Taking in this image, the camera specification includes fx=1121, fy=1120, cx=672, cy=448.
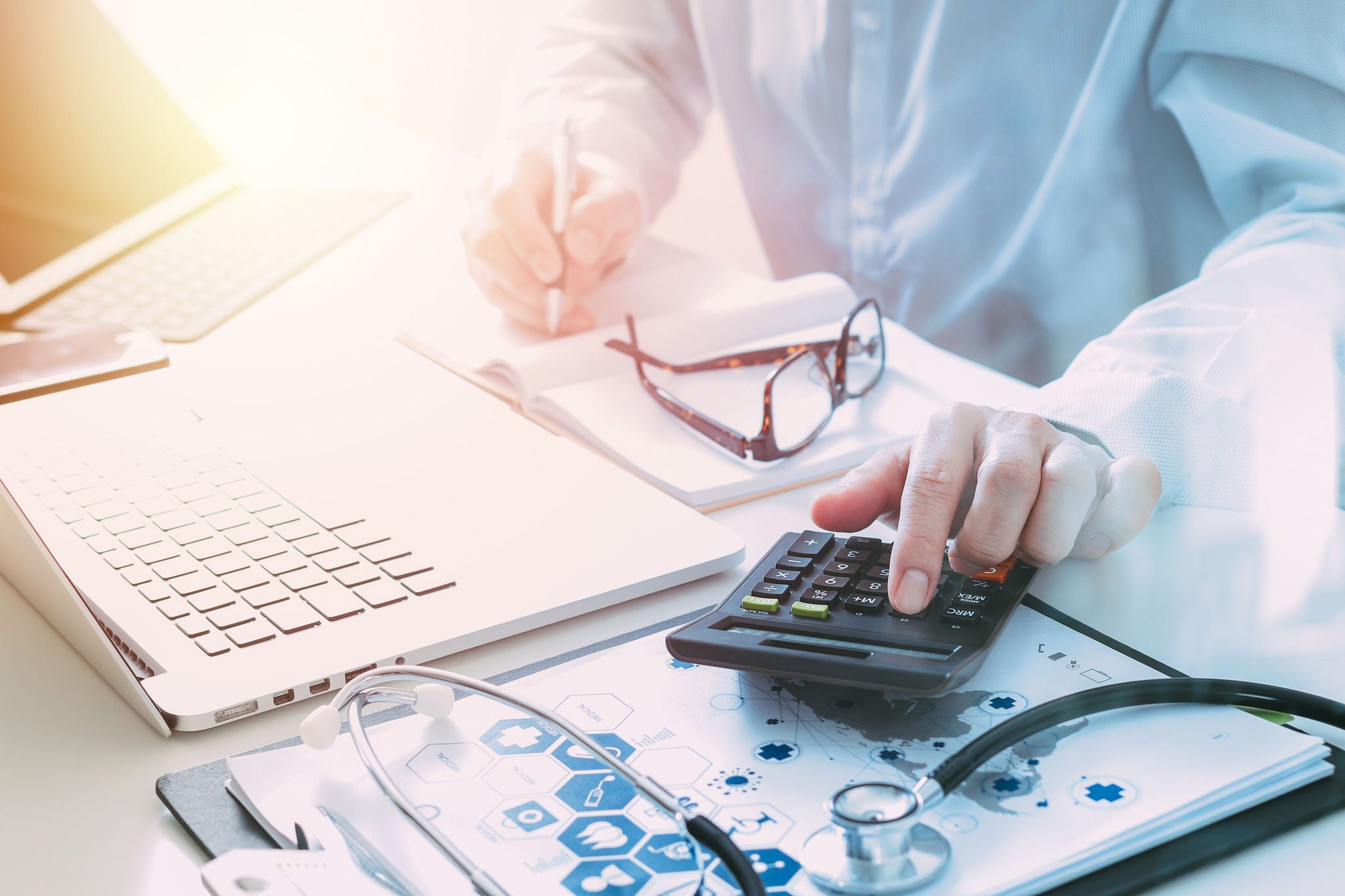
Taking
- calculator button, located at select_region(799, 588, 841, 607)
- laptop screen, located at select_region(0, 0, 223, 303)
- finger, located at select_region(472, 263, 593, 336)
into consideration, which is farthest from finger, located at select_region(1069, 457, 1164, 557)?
laptop screen, located at select_region(0, 0, 223, 303)

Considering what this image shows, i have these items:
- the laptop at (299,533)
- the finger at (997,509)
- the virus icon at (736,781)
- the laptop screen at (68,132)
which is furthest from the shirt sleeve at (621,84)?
the virus icon at (736,781)

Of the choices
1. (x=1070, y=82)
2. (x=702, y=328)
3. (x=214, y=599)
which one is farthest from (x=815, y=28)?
(x=214, y=599)

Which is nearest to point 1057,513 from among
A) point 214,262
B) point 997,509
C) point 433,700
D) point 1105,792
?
point 997,509

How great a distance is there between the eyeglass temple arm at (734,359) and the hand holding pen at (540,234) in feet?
0.32

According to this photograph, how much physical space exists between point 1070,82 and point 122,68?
2.47 feet

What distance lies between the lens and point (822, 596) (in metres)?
0.41

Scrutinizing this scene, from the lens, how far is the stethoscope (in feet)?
0.95

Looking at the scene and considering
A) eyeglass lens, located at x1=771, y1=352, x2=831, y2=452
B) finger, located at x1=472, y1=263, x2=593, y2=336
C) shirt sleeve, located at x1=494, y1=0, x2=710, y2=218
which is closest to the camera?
eyeglass lens, located at x1=771, y1=352, x2=831, y2=452
